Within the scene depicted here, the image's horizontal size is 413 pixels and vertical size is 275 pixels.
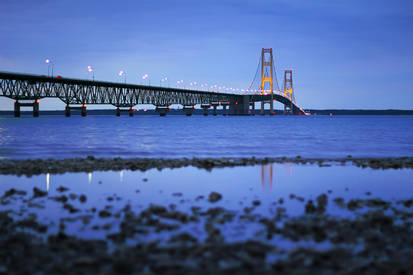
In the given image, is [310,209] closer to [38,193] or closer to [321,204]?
[321,204]

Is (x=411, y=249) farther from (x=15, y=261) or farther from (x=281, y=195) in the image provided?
(x=15, y=261)

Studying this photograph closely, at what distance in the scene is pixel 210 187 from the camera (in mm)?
11617

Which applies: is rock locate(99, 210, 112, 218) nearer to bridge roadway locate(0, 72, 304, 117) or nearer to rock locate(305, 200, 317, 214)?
rock locate(305, 200, 317, 214)

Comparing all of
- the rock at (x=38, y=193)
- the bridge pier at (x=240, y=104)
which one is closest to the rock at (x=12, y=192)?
the rock at (x=38, y=193)

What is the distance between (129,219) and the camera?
7.47 meters

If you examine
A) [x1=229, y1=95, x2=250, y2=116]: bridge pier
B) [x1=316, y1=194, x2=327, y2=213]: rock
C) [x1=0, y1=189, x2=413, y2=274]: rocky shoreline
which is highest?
[x1=229, y1=95, x2=250, y2=116]: bridge pier

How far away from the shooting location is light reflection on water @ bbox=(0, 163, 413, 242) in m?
A: 8.91

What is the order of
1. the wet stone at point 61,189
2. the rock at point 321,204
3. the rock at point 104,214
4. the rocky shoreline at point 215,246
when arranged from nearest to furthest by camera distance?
the rocky shoreline at point 215,246 → the rock at point 104,214 → the rock at point 321,204 → the wet stone at point 61,189

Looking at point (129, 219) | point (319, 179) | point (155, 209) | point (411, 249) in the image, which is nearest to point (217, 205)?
point (155, 209)

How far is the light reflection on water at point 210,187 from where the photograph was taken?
8906 millimetres

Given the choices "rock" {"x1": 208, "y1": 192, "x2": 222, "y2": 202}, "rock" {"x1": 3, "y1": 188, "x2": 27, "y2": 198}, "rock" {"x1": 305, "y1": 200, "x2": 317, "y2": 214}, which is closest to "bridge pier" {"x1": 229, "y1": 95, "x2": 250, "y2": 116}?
"rock" {"x1": 208, "y1": 192, "x2": 222, "y2": 202}

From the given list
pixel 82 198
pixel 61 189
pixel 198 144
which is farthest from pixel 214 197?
pixel 198 144

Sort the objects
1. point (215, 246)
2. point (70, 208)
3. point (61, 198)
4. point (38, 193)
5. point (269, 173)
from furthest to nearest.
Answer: point (269, 173) → point (38, 193) → point (61, 198) → point (70, 208) → point (215, 246)

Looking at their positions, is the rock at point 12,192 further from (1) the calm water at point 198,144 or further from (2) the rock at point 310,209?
(1) the calm water at point 198,144
